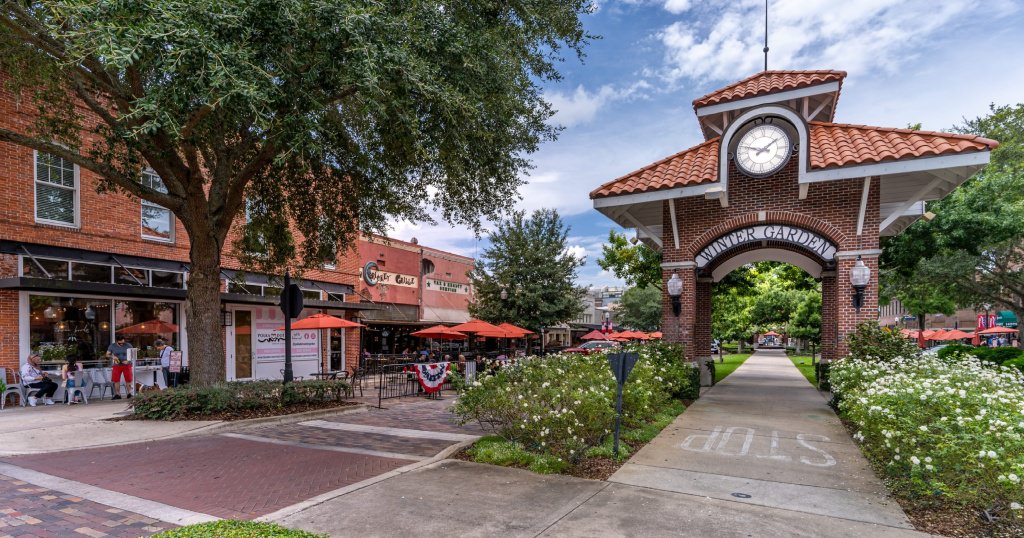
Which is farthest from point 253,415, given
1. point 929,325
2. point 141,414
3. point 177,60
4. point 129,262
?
point 929,325

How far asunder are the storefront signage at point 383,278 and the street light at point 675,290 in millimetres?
15254

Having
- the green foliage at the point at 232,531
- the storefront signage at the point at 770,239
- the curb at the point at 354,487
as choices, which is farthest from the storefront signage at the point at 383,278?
the green foliage at the point at 232,531

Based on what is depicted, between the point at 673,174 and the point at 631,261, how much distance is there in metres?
10.3

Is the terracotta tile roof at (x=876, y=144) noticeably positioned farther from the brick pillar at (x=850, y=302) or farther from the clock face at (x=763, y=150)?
the brick pillar at (x=850, y=302)

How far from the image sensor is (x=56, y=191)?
554 inches

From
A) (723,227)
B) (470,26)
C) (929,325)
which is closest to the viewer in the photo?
(470,26)

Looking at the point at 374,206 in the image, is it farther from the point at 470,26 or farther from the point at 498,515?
the point at 498,515

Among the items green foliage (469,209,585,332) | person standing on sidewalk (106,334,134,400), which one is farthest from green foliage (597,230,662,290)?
person standing on sidewalk (106,334,134,400)

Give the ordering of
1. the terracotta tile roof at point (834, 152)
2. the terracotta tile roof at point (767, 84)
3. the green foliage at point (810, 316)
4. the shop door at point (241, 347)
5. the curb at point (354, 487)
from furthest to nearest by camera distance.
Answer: the green foliage at point (810, 316) → the shop door at point (241, 347) → the terracotta tile roof at point (767, 84) → the terracotta tile roof at point (834, 152) → the curb at point (354, 487)

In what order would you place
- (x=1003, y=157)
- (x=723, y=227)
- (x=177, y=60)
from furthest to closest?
(x=1003, y=157) < (x=723, y=227) < (x=177, y=60)

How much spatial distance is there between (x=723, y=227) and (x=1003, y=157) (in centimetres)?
2060

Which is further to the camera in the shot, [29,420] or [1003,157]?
[1003,157]

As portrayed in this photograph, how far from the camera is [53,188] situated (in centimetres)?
1398

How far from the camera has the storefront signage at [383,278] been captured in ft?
81.0
